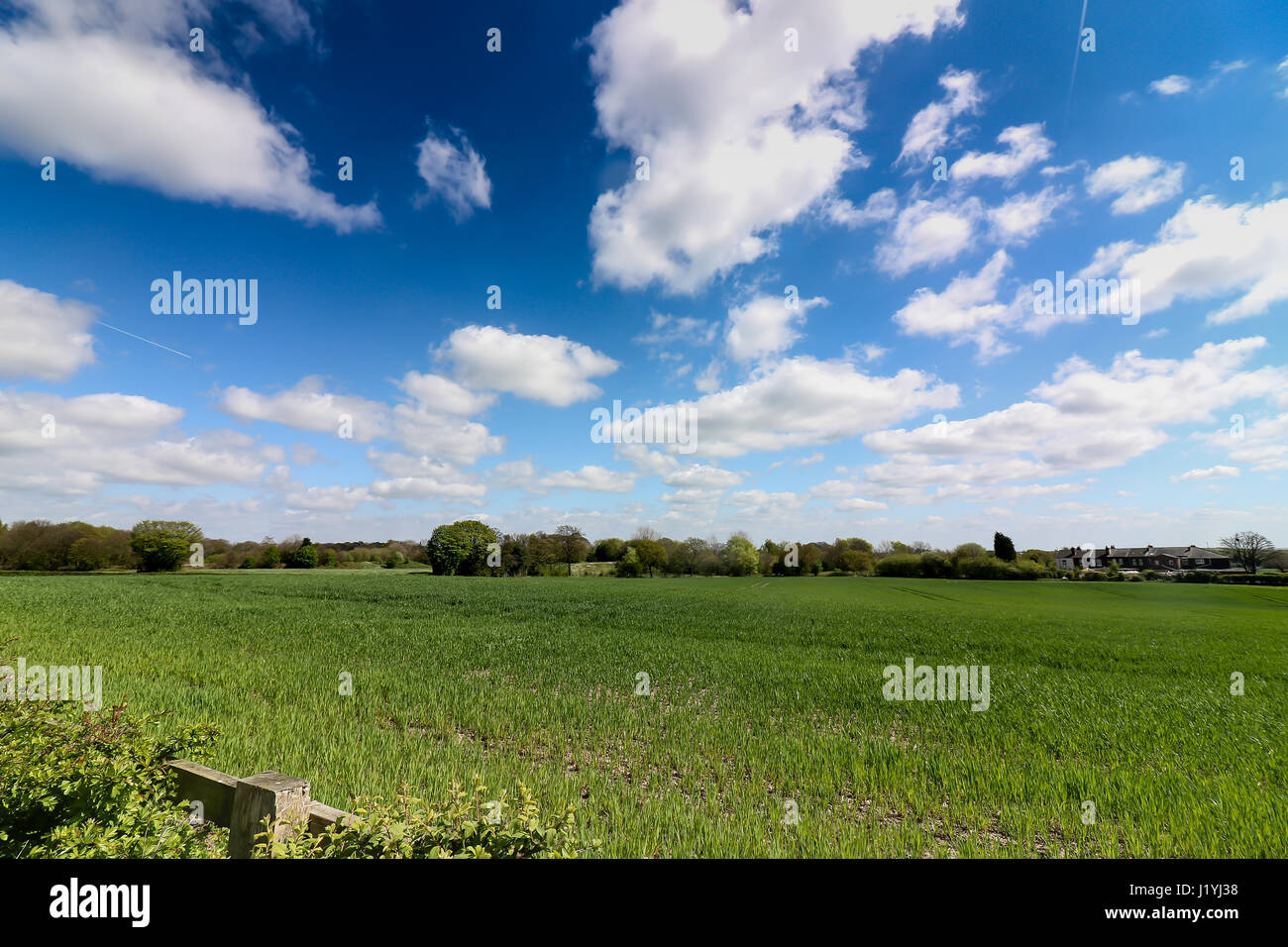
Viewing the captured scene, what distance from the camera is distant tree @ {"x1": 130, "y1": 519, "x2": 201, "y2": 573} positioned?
231 ft

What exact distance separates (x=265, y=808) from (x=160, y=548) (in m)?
96.1

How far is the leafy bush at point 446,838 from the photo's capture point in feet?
7.62

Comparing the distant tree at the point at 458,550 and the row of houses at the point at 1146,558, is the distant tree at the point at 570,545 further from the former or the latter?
the row of houses at the point at 1146,558

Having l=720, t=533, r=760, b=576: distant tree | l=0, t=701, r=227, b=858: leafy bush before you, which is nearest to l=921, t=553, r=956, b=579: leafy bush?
l=720, t=533, r=760, b=576: distant tree

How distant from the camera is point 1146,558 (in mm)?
107812

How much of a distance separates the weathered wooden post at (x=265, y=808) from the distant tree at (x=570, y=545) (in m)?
83.4

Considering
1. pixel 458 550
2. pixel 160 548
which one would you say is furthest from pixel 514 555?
pixel 160 548

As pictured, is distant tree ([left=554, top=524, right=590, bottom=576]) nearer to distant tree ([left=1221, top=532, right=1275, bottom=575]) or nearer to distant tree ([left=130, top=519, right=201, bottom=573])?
distant tree ([left=130, top=519, right=201, bottom=573])

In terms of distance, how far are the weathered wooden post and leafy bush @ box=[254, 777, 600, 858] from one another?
9.2 inches

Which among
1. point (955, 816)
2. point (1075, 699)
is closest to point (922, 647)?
point (1075, 699)

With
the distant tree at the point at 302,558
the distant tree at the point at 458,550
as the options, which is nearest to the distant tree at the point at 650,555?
the distant tree at the point at 458,550

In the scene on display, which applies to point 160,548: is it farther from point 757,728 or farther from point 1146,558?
point 1146,558
